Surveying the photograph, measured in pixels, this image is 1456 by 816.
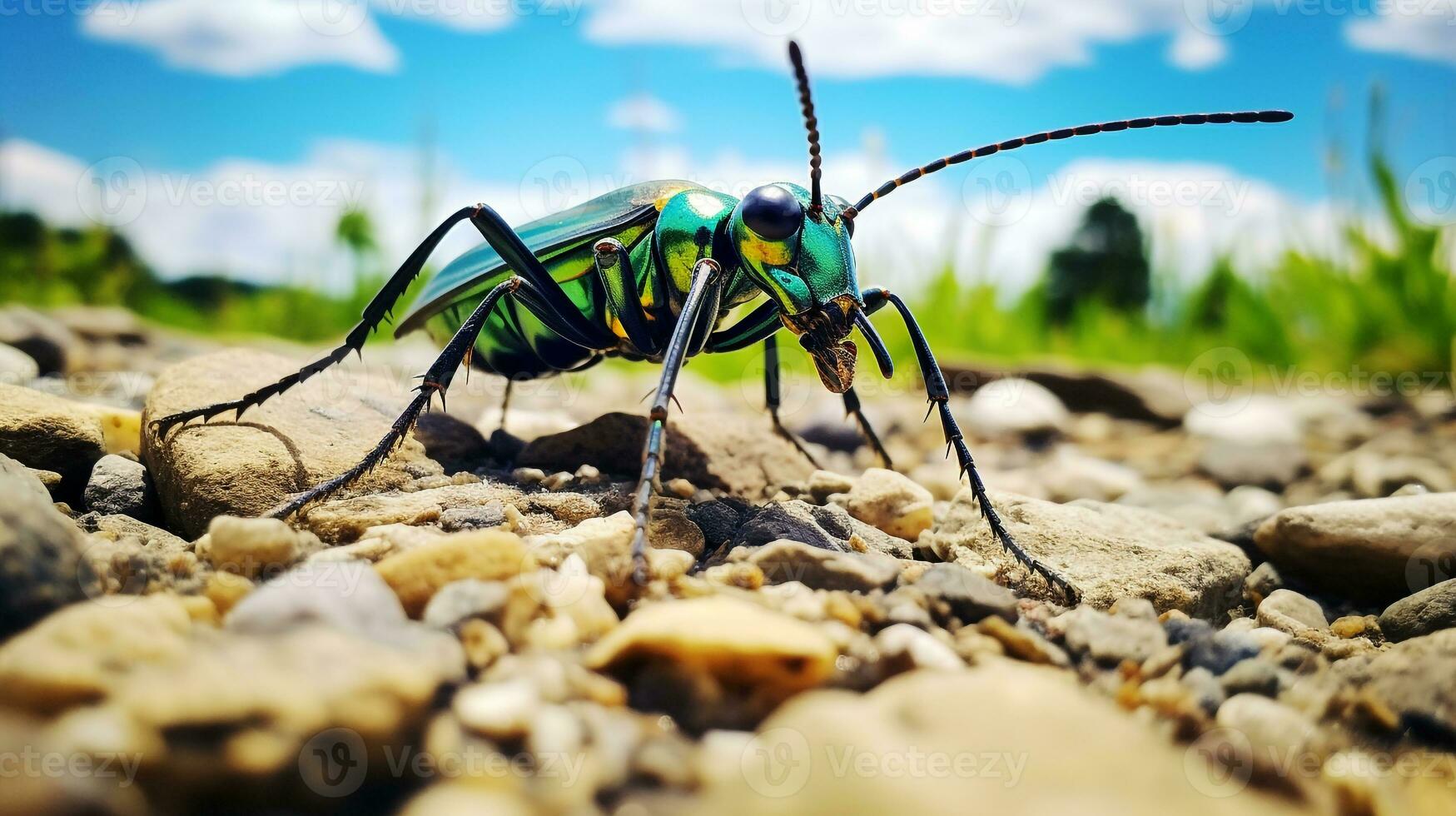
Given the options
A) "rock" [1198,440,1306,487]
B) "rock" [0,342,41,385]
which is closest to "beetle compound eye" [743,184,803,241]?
"rock" [0,342,41,385]

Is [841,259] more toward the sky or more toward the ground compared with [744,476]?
more toward the sky

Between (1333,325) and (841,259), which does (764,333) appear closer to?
(841,259)

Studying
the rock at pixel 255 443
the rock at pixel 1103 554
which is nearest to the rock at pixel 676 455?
the rock at pixel 255 443

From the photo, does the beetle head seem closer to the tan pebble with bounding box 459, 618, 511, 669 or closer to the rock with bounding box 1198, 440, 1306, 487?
the tan pebble with bounding box 459, 618, 511, 669

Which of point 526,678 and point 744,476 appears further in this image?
point 744,476

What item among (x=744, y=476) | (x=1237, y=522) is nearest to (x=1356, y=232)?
(x=1237, y=522)
